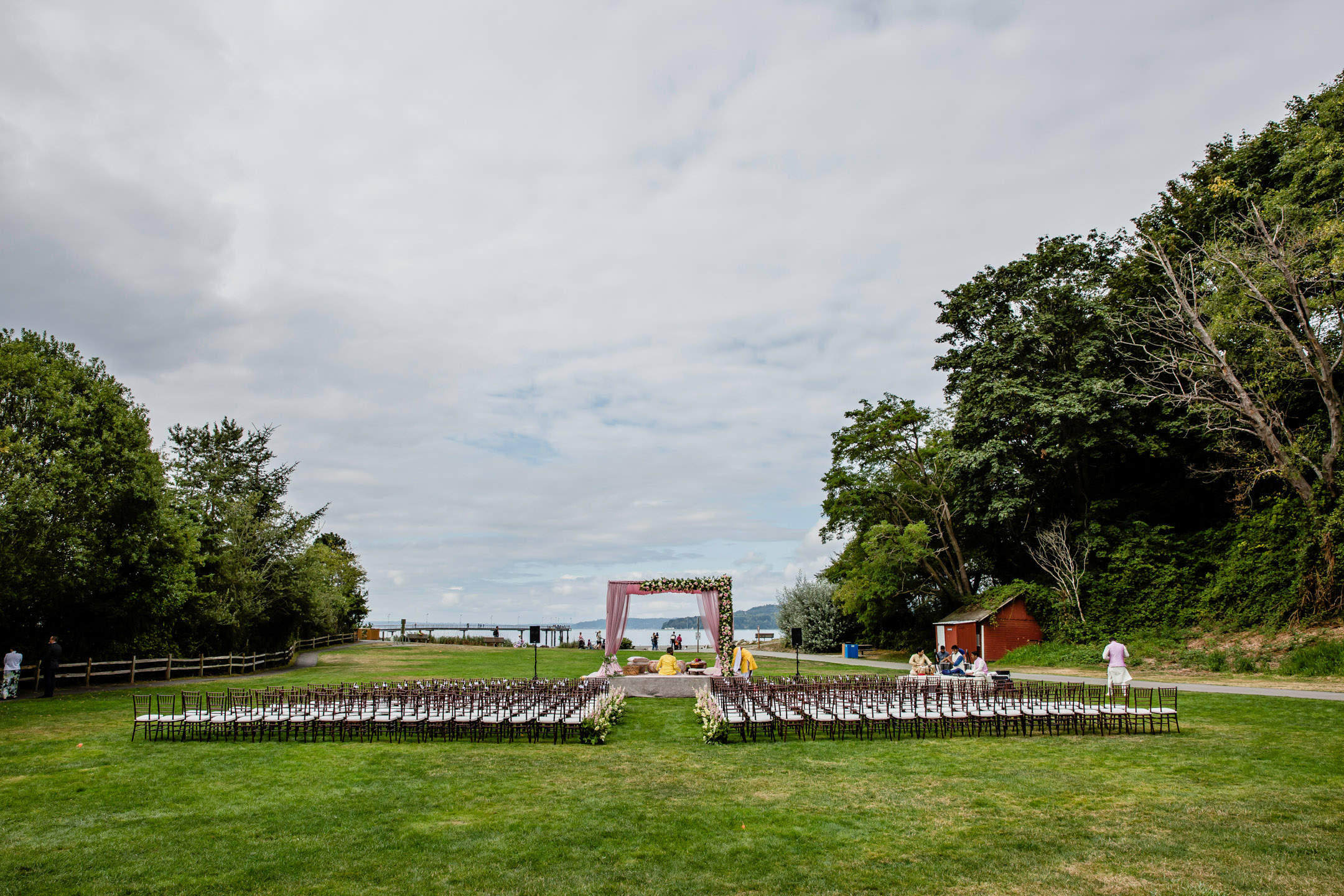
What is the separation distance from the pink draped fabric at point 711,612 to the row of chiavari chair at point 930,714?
7.35 m

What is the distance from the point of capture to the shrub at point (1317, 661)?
20.9m

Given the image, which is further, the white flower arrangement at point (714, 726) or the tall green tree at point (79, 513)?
the tall green tree at point (79, 513)

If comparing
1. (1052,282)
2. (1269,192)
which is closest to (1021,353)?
(1052,282)

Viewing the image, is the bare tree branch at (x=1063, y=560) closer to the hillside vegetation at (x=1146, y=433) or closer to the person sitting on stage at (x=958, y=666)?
the hillside vegetation at (x=1146, y=433)

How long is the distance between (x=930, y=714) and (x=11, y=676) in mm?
21545

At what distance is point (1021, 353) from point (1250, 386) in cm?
788

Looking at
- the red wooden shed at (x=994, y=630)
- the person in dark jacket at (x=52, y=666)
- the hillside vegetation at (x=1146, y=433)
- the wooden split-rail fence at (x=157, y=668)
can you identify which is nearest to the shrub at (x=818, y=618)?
the hillside vegetation at (x=1146, y=433)

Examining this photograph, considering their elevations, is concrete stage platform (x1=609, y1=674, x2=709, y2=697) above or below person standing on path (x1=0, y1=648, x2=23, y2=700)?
below

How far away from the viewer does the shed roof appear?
31.9m

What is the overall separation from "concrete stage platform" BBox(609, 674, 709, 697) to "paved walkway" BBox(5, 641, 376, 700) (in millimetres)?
12066

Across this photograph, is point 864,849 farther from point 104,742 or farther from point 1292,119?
point 1292,119

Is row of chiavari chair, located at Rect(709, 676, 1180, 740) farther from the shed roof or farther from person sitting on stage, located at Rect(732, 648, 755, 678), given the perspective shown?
the shed roof

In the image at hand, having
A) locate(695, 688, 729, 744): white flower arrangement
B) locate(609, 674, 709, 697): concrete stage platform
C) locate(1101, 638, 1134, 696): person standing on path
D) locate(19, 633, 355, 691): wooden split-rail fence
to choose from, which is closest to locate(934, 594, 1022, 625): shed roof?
locate(1101, 638, 1134, 696): person standing on path

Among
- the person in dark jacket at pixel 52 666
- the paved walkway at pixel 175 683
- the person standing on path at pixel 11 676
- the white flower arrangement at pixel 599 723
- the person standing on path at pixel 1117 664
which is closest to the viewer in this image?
the white flower arrangement at pixel 599 723
